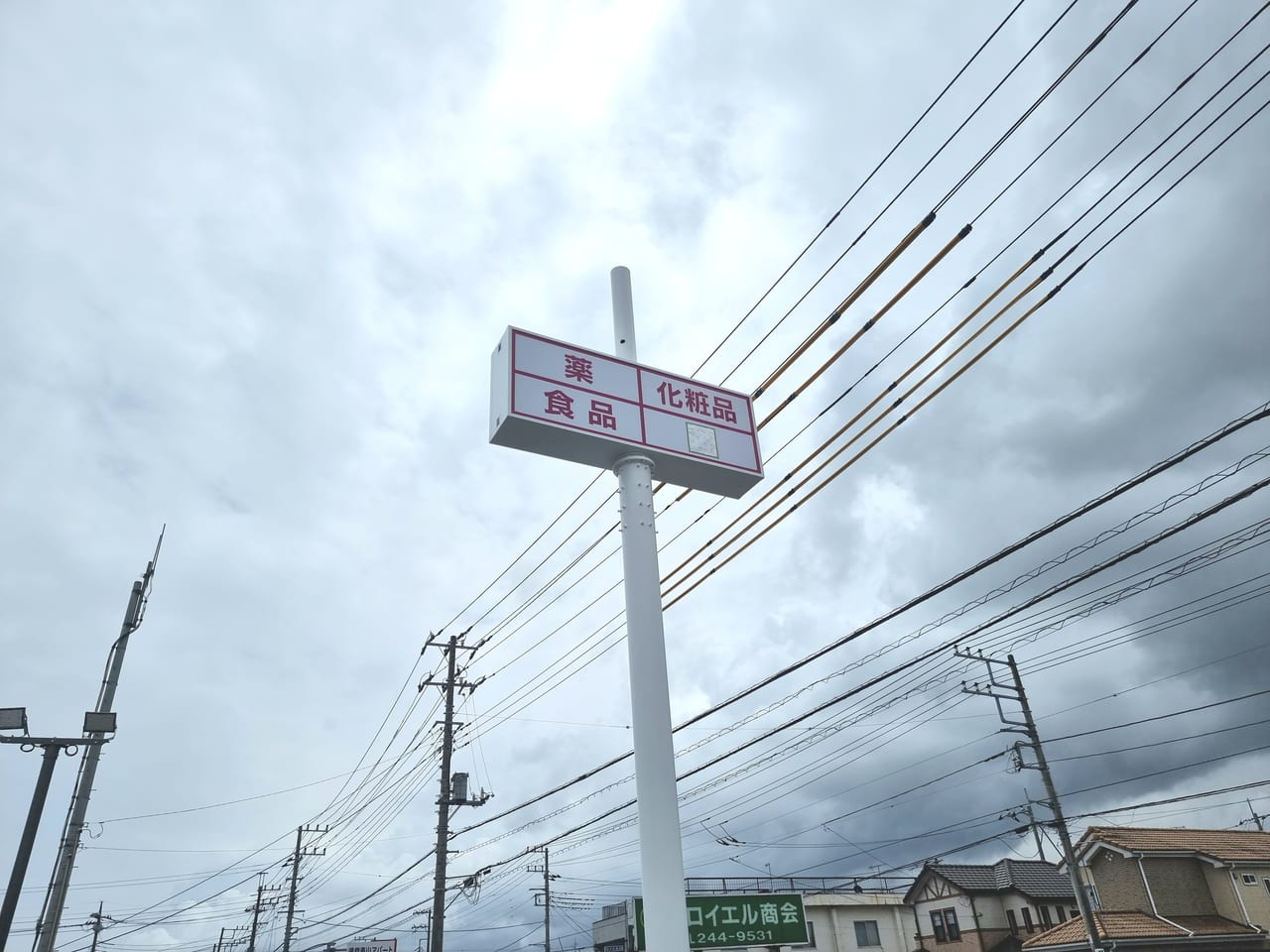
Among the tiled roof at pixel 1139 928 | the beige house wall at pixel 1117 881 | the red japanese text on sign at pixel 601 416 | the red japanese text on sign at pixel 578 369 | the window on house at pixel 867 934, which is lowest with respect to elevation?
the tiled roof at pixel 1139 928

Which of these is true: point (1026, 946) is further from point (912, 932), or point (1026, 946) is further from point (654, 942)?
point (654, 942)

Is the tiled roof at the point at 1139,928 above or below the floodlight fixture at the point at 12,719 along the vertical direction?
below

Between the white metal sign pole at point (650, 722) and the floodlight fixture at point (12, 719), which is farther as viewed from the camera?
the floodlight fixture at point (12, 719)

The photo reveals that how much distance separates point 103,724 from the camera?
14.0 m

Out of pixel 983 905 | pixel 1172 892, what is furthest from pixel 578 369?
pixel 983 905

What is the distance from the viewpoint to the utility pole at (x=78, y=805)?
14422 millimetres

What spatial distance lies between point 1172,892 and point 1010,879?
7.92m

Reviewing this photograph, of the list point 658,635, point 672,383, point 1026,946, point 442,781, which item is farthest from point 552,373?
point 1026,946

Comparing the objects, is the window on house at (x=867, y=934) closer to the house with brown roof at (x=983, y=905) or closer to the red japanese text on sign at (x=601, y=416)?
the house with brown roof at (x=983, y=905)

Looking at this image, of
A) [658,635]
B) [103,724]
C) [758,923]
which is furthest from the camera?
[758,923]

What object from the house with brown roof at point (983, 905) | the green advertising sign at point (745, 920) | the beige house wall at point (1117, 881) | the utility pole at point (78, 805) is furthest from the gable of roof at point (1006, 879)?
the utility pole at point (78, 805)

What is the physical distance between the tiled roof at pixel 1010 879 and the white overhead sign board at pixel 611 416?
1410 inches

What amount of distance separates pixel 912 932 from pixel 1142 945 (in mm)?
12267

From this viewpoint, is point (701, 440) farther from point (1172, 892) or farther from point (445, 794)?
point (1172, 892)
